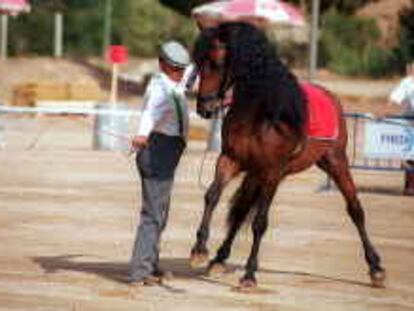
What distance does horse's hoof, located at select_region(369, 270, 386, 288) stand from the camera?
12820mm

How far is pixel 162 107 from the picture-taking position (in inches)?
477

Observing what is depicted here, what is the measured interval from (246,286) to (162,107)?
5.03 ft

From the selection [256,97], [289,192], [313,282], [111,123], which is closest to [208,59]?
[256,97]

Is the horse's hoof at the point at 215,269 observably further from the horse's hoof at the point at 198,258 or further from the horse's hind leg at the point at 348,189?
the horse's hind leg at the point at 348,189

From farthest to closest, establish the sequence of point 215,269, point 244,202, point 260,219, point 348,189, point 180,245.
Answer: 1. point 180,245
2. point 348,189
3. point 244,202
4. point 215,269
5. point 260,219

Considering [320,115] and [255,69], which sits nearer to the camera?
[255,69]

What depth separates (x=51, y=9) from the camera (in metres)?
64.2

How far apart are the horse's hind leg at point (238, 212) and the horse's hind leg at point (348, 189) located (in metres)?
0.97

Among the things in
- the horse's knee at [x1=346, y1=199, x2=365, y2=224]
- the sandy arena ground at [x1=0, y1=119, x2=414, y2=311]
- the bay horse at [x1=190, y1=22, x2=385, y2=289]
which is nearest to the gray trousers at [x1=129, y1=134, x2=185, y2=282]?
the sandy arena ground at [x1=0, y1=119, x2=414, y2=311]

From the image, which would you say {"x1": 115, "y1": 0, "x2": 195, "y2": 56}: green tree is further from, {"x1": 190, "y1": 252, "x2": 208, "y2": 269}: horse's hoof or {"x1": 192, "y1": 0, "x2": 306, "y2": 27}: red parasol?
{"x1": 190, "y1": 252, "x2": 208, "y2": 269}: horse's hoof

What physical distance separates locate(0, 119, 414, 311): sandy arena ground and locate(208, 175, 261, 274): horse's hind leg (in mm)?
169

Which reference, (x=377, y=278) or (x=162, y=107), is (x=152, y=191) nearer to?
(x=162, y=107)

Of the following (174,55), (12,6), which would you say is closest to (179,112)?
(174,55)

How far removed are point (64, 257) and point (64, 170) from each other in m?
10.4
